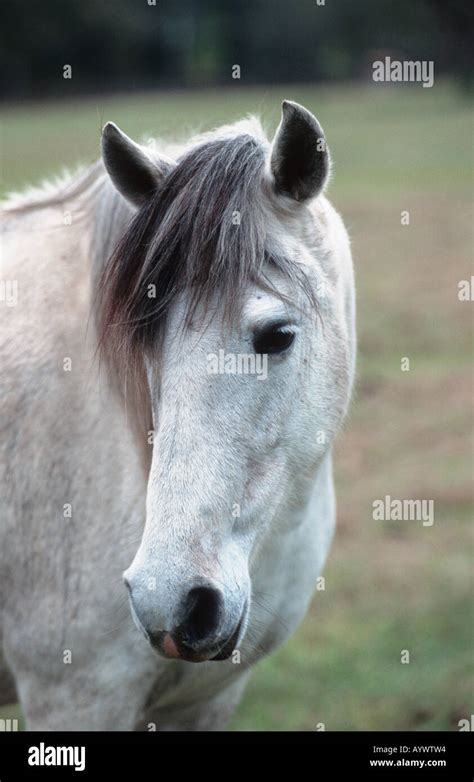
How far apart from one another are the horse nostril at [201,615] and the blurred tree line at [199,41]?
3581 centimetres

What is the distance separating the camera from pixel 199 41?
138 ft

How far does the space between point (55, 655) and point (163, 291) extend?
1197 mm

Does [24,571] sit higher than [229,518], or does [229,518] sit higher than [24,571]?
[229,518]

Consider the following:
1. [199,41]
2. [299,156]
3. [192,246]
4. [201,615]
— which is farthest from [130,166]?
[199,41]

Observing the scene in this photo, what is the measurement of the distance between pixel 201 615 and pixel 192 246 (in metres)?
0.96

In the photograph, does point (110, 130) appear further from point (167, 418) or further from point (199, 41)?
point (199, 41)

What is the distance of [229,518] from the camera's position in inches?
97.0

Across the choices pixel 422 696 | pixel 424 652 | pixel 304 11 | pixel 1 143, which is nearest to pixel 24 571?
pixel 422 696

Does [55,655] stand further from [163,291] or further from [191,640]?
[163,291]

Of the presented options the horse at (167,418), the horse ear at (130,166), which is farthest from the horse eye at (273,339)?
the horse ear at (130,166)

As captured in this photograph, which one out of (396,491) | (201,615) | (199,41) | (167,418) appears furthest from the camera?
(199,41)

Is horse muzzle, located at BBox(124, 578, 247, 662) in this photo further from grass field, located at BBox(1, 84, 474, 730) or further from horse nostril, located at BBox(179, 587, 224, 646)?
grass field, located at BBox(1, 84, 474, 730)

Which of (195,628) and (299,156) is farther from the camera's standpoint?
(299,156)

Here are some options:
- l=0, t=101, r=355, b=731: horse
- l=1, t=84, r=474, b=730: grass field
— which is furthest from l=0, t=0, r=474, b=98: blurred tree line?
l=0, t=101, r=355, b=731: horse
